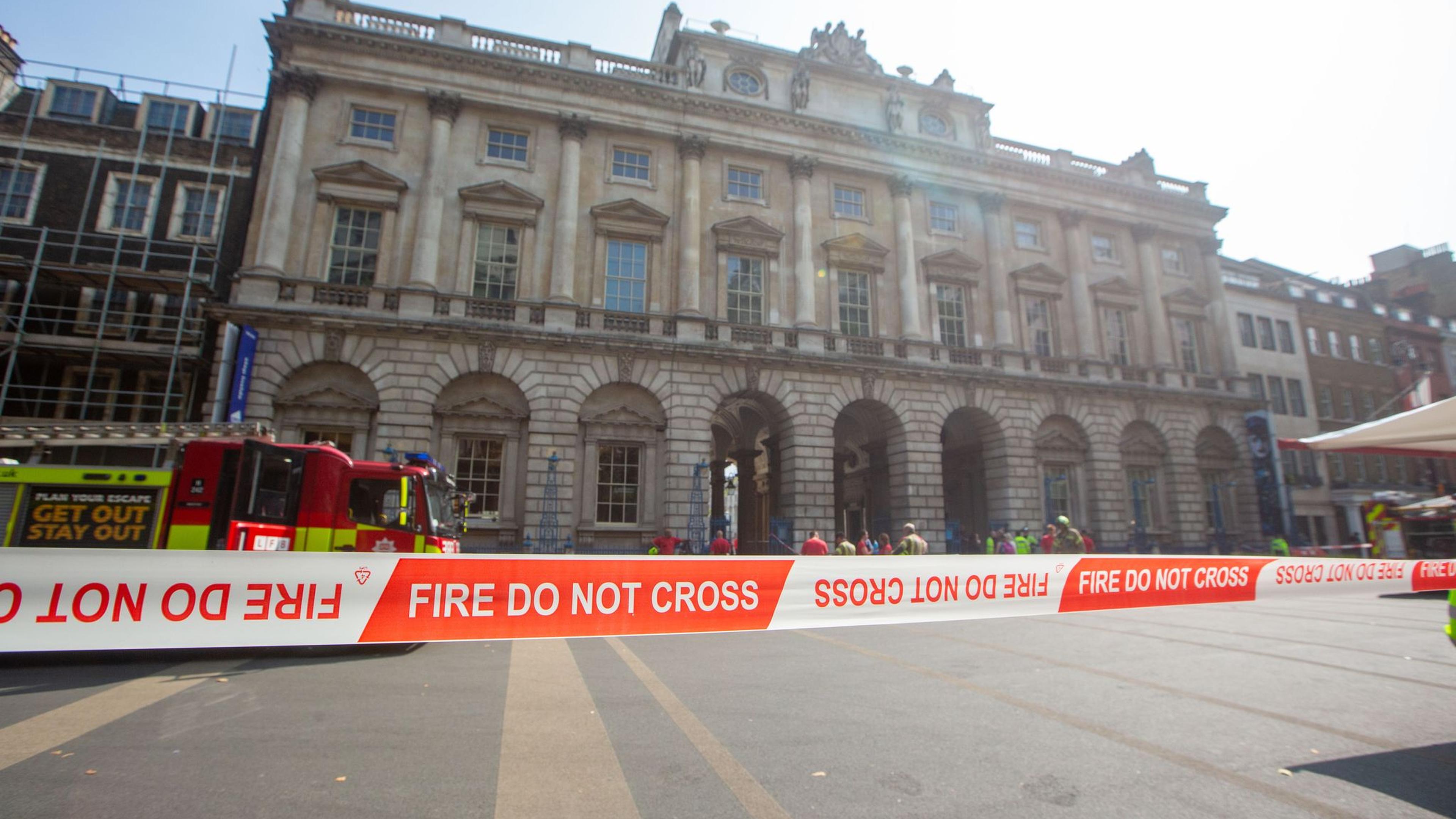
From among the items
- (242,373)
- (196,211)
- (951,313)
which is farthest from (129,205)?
(951,313)

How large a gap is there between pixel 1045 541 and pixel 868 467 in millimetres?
9734

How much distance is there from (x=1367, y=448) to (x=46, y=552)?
44.2 ft

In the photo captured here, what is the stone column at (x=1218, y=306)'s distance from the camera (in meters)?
28.5

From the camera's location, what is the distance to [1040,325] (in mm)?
26125

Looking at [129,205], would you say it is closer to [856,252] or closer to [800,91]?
[800,91]

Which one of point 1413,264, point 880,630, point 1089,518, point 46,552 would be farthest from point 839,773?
point 1413,264

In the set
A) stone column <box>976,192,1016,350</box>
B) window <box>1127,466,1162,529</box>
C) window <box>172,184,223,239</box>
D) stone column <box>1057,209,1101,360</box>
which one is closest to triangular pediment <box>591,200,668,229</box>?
window <box>172,184,223,239</box>

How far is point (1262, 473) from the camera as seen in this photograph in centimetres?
2684

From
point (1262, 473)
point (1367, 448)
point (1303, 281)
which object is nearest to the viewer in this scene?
point (1367, 448)

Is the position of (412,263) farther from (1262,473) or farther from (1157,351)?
(1262,473)

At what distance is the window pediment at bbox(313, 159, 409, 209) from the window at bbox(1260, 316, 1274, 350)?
129ft

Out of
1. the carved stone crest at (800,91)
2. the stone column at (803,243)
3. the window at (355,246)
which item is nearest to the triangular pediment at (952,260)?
the stone column at (803,243)

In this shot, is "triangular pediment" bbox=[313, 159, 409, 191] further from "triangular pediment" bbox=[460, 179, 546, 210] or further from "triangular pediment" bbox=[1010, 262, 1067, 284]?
"triangular pediment" bbox=[1010, 262, 1067, 284]

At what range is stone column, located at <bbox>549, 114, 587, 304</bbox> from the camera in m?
20.4
